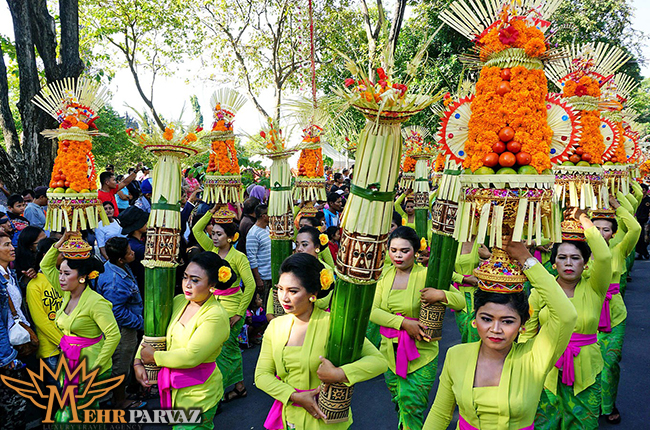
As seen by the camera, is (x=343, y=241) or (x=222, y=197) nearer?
(x=343, y=241)

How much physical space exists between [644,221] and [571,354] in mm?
9950

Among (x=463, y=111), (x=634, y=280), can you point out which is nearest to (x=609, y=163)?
(x=463, y=111)

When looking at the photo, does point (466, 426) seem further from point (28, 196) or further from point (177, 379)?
point (28, 196)

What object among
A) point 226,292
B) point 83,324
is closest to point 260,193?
point 226,292

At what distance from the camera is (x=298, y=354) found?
2.62 m

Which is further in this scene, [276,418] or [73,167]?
[73,167]

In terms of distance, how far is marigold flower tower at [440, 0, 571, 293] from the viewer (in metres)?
2.05

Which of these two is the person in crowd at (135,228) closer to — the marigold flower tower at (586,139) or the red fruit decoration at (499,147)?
the red fruit decoration at (499,147)

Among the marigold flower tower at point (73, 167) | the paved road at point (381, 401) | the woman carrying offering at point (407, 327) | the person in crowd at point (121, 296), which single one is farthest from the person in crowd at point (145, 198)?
the woman carrying offering at point (407, 327)

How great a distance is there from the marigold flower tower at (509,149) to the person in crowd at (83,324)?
302 cm

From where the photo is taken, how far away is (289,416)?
2609 millimetres

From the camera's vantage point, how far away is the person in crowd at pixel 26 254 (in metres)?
4.29

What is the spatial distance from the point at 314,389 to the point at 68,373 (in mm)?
2392

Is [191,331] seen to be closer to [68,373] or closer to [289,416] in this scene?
[289,416]
